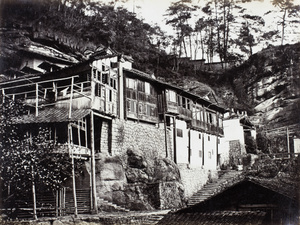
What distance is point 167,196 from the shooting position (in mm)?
21516

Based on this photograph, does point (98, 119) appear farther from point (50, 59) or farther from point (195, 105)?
point (195, 105)

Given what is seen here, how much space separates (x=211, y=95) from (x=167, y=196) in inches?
648

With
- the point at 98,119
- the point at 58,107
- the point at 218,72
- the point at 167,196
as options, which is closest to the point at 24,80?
the point at 58,107

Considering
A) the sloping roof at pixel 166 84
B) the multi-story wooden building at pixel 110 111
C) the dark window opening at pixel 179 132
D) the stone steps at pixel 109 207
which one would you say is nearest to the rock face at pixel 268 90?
the sloping roof at pixel 166 84

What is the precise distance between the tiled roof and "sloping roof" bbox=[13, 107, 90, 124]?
28.7ft

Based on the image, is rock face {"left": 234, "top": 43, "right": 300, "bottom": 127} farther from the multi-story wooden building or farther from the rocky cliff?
the multi-story wooden building

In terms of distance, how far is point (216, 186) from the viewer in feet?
93.6

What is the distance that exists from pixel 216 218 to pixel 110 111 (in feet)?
42.4

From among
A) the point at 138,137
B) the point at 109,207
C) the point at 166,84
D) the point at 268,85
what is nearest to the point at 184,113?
the point at 166,84

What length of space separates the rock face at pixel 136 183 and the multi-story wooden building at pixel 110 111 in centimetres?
78

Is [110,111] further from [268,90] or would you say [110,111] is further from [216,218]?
[268,90]

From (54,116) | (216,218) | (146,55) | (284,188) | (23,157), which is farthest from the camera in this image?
(146,55)

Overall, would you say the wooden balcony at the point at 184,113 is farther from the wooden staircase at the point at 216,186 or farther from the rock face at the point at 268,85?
the rock face at the point at 268,85

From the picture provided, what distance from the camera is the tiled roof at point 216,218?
33.2 feet
